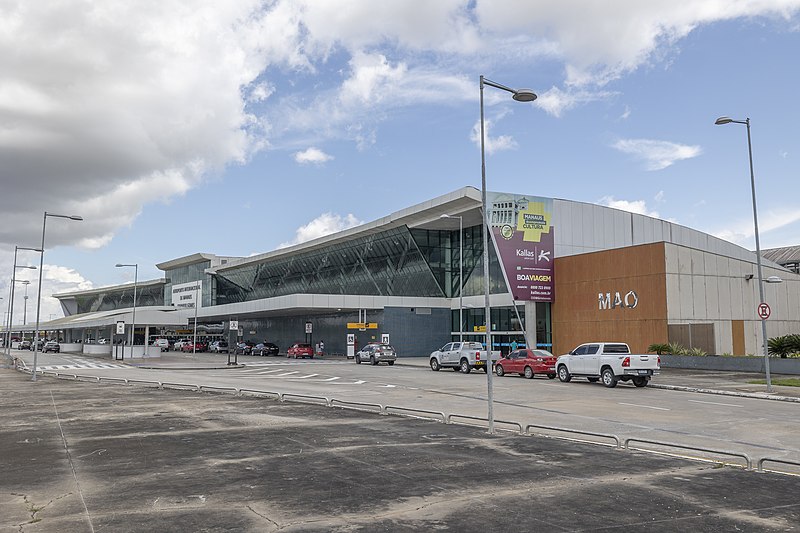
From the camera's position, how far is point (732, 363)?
35406 millimetres

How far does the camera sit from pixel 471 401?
21938 mm

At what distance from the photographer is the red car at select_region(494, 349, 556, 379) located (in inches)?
1305

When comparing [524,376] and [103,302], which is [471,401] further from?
[103,302]

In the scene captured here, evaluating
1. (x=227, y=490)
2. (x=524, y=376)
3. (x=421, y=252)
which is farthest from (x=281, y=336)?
(x=227, y=490)

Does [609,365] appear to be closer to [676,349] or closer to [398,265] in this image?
[676,349]

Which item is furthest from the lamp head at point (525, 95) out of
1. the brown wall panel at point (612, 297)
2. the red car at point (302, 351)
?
the red car at point (302, 351)

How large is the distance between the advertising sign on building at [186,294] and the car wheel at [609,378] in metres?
86.3

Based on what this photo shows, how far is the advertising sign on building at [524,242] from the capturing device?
4975cm

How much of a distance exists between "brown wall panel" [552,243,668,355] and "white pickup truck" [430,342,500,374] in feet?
31.5

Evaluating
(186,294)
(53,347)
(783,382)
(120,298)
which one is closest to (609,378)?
(783,382)

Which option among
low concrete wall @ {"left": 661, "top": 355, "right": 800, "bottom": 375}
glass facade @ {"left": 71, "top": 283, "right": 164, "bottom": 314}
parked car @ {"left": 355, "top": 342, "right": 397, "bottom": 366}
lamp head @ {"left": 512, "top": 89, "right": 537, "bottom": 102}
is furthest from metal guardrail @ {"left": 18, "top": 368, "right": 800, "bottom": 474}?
glass facade @ {"left": 71, "top": 283, "right": 164, "bottom": 314}

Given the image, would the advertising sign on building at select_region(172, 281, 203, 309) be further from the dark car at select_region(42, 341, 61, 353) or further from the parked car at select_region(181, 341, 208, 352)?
the dark car at select_region(42, 341, 61, 353)

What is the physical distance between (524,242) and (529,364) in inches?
709

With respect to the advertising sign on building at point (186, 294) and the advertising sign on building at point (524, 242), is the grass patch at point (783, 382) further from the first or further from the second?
the advertising sign on building at point (186, 294)
